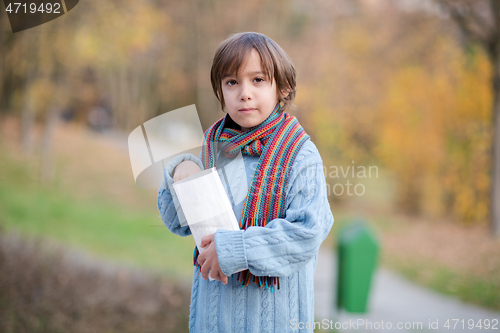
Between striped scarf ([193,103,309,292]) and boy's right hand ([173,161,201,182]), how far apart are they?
6 cm

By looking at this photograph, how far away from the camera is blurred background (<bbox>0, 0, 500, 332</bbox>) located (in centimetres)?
472

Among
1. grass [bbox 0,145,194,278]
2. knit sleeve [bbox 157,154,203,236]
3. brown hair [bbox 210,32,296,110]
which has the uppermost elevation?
brown hair [bbox 210,32,296,110]

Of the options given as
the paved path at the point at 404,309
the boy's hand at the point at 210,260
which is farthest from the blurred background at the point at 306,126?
the boy's hand at the point at 210,260

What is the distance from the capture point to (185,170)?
148 centimetres

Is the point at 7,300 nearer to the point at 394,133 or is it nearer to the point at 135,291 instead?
the point at 135,291

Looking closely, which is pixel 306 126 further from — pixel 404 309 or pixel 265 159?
pixel 265 159

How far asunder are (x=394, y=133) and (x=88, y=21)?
828cm

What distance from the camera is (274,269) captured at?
132 centimetres

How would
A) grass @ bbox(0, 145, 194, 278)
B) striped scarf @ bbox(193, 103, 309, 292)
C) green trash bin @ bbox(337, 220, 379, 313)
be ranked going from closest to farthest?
1. striped scarf @ bbox(193, 103, 309, 292)
2. green trash bin @ bbox(337, 220, 379, 313)
3. grass @ bbox(0, 145, 194, 278)

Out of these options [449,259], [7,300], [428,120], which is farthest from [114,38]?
[428,120]

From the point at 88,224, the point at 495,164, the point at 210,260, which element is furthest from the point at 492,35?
the point at 88,224

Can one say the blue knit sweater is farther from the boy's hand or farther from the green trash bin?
the green trash bin

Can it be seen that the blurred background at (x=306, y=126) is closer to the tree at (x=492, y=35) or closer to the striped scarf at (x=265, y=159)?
the tree at (x=492, y=35)

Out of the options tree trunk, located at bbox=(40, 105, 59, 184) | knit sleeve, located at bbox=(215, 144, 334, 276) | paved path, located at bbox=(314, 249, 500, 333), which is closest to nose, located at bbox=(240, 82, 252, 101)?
knit sleeve, located at bbox=(215, 144, 334, 276)
